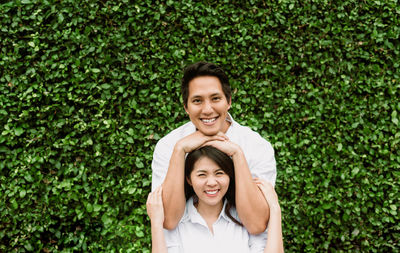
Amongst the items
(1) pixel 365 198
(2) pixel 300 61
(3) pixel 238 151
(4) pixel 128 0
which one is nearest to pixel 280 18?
(2) pixel 300 61

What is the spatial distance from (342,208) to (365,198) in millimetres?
277

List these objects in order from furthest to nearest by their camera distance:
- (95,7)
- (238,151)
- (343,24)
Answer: (343,24)
(95,7)
(238,151)

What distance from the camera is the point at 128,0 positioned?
3508 mm

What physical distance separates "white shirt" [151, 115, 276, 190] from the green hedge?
827 millimetres

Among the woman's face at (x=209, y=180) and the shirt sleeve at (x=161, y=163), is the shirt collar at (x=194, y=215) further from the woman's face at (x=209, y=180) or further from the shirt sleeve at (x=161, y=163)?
the shirt sleeve at (x=161, y=163)

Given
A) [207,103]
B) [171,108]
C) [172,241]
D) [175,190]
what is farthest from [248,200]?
[171,108]

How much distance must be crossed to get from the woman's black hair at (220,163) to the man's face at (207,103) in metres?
0.15

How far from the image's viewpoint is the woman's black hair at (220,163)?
2.41m

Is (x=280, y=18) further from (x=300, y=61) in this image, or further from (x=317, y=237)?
(x=317, y=237)

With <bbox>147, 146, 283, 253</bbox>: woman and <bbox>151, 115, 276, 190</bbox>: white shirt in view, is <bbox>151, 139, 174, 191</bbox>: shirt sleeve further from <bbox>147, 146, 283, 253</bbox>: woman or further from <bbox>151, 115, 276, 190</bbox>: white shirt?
<bbox>147, 146, 283, 253</bbox>: woman

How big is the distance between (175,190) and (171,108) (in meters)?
1.41

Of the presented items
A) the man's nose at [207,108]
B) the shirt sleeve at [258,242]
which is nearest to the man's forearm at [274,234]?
the shirt sleeve at [258,242]

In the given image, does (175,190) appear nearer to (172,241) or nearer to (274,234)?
(172,241)

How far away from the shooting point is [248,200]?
2.36m
